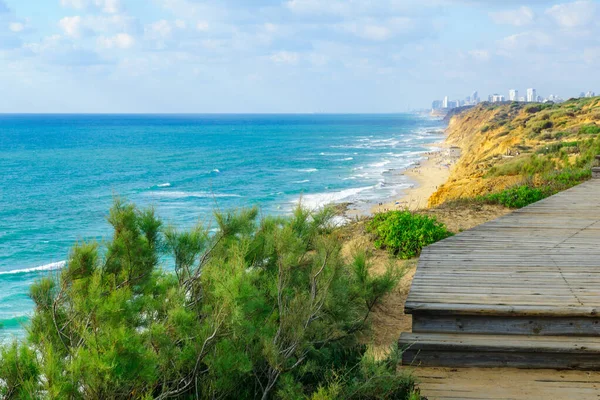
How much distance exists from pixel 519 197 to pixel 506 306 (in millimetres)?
7053

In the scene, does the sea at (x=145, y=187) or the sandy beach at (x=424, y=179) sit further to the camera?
the sandy beach at (x=424, y=179)

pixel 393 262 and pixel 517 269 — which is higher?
pixel 393 262

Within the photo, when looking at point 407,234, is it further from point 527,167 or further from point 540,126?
point 540,126

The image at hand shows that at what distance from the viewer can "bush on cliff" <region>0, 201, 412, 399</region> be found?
9.14 ft

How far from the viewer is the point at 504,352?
407 cm

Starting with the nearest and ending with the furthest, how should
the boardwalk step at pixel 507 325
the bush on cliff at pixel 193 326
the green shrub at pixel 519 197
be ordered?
the bush on cliff at pixel 193 326 → the boardwalk step at pixel 507 325 → the green shrub at pixel 519 197

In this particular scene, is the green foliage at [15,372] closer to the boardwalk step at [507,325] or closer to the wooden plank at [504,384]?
the wooden plank at [504,384]

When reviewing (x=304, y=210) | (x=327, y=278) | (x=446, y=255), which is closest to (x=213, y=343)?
(x=327, y=278)

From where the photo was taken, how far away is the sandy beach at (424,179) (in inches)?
1083

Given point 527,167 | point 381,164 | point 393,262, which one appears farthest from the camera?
point 381,164

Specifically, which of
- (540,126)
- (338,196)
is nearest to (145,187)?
(338,196)

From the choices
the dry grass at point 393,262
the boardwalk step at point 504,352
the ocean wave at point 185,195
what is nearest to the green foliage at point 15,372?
the dry grass at point 393,262

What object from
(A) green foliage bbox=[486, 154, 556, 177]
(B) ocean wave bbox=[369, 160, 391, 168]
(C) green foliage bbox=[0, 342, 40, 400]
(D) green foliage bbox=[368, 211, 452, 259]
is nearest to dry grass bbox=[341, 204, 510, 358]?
(D) green foliage bbox=[368, 211, 452, 259]

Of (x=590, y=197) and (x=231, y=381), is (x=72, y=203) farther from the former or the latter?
(x=231, y=381)
